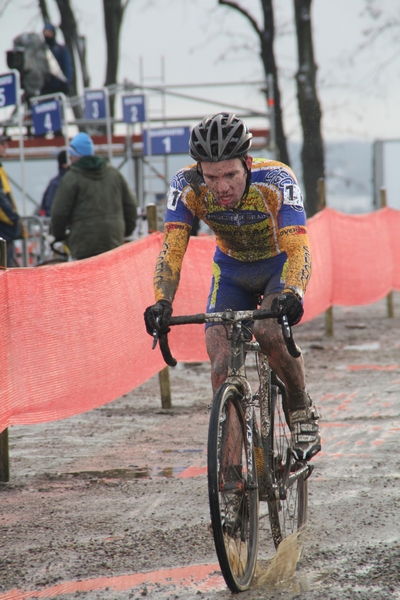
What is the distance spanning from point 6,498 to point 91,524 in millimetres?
871

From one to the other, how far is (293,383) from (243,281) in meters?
0.61

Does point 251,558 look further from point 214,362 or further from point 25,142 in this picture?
point 25,142

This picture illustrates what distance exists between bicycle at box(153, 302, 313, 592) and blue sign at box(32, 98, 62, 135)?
40.6 feet

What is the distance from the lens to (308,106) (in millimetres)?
19500

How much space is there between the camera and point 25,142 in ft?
60.4

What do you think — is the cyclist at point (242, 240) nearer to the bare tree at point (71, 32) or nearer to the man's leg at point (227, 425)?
the man's leg at point (227, 425)

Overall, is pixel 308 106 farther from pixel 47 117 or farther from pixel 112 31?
pixel 112 31

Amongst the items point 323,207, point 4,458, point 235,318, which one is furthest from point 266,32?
point 235,318

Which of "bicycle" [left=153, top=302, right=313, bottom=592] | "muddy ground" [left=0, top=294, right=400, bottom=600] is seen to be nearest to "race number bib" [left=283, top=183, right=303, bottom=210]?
"bicycle" [left=153, top=302, right=313, bottom=592]

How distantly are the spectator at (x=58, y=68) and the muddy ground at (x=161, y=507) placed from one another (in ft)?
35.0

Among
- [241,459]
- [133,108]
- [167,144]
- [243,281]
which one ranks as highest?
[133,108]

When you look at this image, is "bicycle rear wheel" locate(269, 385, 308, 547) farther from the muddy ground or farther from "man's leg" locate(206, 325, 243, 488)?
"man's leg" locate(206, 325, 243, 488)

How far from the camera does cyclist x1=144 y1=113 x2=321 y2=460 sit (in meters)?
4.30

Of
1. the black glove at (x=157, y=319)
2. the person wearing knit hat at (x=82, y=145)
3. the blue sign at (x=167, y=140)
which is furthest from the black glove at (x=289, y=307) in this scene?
the blue sign at (x=167, y=140)
